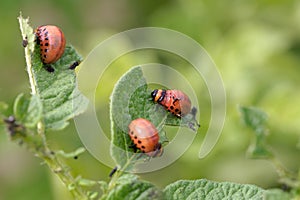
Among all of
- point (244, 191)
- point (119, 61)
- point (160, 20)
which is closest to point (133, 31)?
point (160, 20)

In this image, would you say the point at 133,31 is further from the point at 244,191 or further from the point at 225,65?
the point at 244,191

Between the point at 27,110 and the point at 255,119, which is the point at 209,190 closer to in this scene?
the point at 27,110

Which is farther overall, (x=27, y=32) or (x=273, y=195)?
(x=27, y=32)

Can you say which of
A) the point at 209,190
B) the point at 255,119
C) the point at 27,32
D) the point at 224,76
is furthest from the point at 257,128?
the point at 224,76

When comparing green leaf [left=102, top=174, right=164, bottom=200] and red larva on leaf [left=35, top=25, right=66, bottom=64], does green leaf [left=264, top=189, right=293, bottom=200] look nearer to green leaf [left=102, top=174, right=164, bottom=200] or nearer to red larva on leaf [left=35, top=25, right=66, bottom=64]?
green leaf [left=102, top=174, right=164, bottom=200]

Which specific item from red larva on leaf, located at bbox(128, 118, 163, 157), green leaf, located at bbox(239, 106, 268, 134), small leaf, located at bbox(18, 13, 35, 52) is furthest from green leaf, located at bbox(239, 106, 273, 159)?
small leaf, located at bbox(18, 13, 35, 52)

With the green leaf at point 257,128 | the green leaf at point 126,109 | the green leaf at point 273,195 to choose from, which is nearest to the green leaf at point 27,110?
the green leaf at point 126,109
